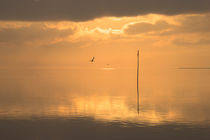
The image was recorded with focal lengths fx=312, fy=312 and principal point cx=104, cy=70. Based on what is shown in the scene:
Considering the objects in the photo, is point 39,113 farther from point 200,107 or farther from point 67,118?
point 200,107

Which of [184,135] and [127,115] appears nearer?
[184,135]

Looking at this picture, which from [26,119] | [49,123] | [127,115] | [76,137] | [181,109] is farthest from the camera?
[181,109]

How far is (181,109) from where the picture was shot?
38594mm

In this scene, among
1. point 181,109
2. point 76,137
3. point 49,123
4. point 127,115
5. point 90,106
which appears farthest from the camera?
point 90,106

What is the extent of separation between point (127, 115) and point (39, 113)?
9.94 m

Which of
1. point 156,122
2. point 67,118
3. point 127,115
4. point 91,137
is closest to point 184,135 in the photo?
point 156,122

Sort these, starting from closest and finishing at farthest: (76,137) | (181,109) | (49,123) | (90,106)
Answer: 1. (76,137)
2. (49,123)
3. (181,109)
4. (90,106)

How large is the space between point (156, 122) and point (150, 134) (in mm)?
4872

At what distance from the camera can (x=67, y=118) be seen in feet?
105

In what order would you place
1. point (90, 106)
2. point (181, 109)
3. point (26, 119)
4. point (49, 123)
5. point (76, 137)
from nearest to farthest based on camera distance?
point (76, 137)
point (49, 123)
point (26, 119)
point (181, 109)
point (90, 106)

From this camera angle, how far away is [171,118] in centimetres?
3222

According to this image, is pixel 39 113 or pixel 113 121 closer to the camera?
pixel 113 121

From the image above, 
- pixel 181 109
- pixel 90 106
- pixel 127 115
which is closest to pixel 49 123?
pixel 127 115

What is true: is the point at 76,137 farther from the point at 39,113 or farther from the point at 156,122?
the point at 39,113
